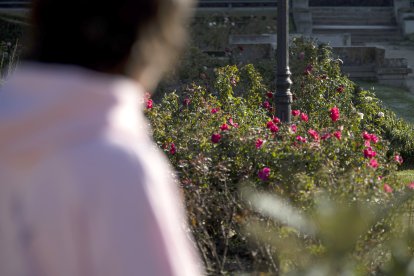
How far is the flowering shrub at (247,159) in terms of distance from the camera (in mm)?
4816

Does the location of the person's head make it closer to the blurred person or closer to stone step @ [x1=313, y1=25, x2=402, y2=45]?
the blurred person

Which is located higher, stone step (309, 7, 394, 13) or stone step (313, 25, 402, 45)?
stone step (309, 7, 394, 13)

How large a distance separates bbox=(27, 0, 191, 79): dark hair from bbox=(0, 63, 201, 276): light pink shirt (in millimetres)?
26

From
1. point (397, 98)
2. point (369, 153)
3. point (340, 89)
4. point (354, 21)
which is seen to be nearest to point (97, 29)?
point (369, 153)

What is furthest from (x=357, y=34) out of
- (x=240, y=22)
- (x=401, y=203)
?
(x=401, y=203)

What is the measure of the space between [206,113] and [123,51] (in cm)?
589

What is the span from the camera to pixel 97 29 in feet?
5.01

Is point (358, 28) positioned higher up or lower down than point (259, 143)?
higher up

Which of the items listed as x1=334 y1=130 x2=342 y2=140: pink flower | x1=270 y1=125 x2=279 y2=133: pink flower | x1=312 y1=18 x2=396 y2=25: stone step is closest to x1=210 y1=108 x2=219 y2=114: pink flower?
x1=270 y1=125 x2=279 y2=133: pink flower

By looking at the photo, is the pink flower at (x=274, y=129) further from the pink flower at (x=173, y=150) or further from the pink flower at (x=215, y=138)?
the pink flower at (x=173, y=150)

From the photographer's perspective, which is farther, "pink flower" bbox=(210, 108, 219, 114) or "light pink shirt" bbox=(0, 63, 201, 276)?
"pink flower" bbox=(210, 108, 219, 114)

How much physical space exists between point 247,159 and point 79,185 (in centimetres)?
476

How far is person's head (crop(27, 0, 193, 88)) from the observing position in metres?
1.53

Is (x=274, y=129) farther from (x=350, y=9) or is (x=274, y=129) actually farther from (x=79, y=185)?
(x=350, y=9)
